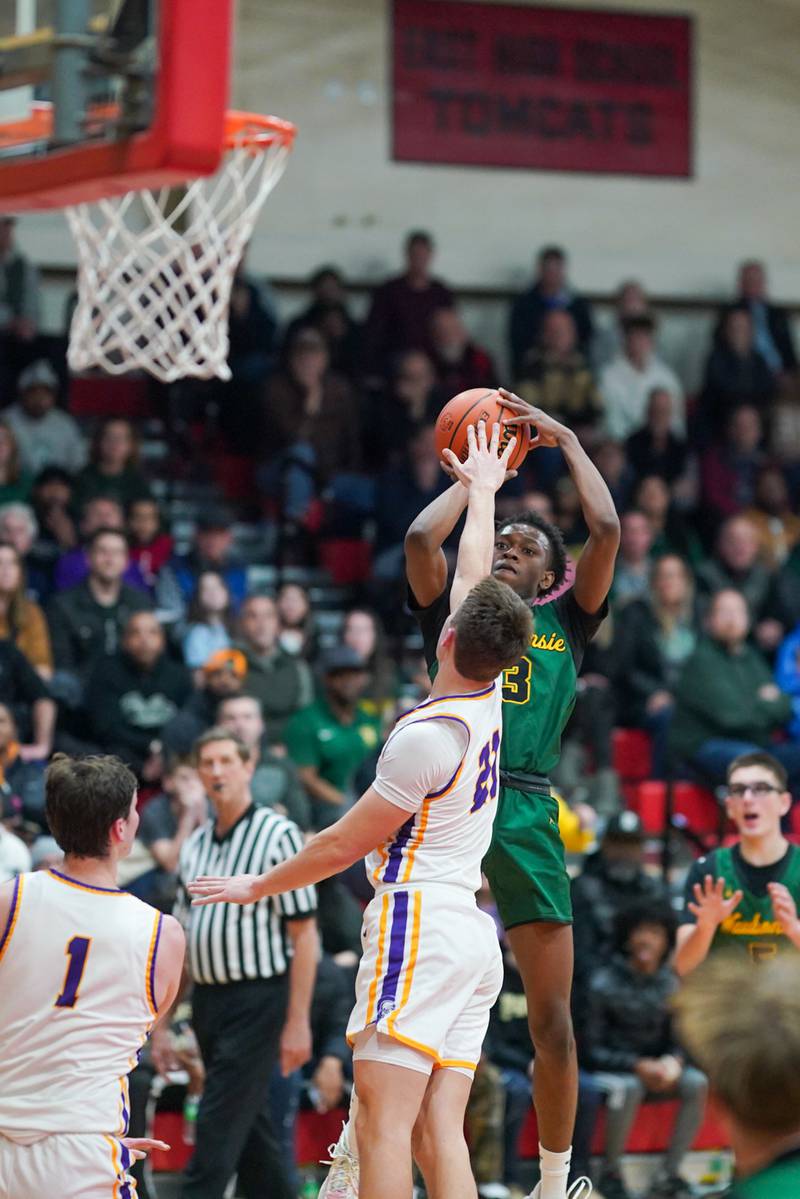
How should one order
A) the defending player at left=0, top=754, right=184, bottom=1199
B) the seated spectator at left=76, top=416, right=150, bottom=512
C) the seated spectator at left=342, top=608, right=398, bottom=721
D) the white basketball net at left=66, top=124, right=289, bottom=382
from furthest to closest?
the seated spectator at left=76, top=416, right=150, bottom=512 < the seated spectator at left=342, top=608, right=398, bottom=721 < the white basketball net at left=66, top=124, right=289, bottom=382 < the defending player at left=0, top=754, right=184, bottom=1199

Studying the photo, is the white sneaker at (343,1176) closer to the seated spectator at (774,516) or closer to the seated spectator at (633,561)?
the seated spectator at (633,561)

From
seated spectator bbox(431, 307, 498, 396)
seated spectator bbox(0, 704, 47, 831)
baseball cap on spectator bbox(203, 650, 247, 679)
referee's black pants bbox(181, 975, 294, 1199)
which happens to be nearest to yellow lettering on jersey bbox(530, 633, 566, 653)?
referee's black pants bbox(181, 975, 294, 1199)

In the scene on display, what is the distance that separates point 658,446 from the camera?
15.0 meters

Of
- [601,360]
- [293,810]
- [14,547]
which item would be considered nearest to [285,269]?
[601,360]

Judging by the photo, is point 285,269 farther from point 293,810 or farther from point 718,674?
point 293,810

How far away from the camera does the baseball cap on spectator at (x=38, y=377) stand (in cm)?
1310

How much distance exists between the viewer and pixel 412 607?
5949mm

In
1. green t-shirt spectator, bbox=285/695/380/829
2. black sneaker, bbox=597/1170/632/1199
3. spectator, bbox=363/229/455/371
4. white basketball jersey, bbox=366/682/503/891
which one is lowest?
black sneaker, bbox=597/1170/632/1199

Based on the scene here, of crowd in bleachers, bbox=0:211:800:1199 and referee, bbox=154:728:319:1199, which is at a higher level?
crowd in bleachers, bbox=0:211:800:1199

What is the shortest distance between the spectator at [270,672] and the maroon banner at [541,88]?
6.59 metres

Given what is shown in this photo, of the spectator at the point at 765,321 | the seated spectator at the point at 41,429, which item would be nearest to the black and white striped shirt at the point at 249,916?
the seated spectator at the point at 41,429

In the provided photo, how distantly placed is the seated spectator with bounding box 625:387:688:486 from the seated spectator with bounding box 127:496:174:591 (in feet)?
14.3

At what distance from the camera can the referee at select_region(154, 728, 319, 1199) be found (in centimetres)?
704

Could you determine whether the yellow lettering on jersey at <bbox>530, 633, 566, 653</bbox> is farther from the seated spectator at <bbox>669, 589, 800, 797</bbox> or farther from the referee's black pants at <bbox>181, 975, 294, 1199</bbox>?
the seated spectator at <bbox>669, 589, 800, 797</bbox>
